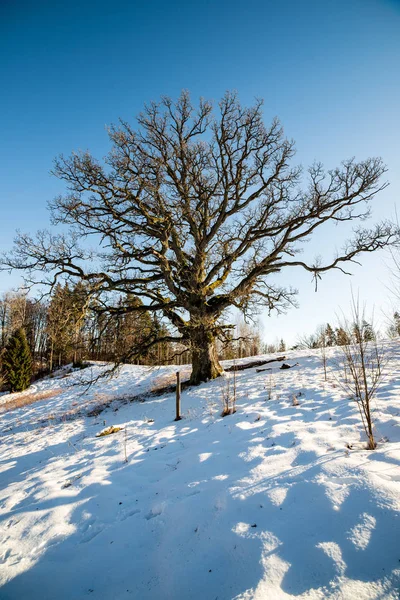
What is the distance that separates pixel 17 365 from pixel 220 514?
25.7 m

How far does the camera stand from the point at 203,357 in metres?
10.8

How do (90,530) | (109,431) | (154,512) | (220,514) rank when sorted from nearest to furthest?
(220,514), (90,530), (154,512), (109,431)

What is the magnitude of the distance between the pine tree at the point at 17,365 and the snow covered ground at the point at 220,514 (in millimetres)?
20228

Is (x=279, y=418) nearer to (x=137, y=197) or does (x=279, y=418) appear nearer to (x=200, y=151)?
(x=137, y=197)

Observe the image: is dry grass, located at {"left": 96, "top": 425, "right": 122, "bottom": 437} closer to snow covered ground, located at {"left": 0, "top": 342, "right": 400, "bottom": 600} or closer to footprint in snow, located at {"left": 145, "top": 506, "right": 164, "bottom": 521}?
snow covered ground, located at {"left": 0, "top": 342, "right": 400, "bottom": 600}

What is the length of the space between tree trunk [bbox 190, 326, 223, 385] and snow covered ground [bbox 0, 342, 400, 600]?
5.09 metres

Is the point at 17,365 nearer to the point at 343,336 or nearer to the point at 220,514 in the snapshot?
the point at 220,514

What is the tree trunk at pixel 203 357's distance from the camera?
34.6 feet

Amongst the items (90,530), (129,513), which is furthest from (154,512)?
(90,530)

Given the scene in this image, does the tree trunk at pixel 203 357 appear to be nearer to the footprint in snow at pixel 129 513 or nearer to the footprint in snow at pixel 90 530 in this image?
the footprint in snow at pixel 129 513

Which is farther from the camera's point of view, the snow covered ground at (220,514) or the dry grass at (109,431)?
the dry grass at (109,431)

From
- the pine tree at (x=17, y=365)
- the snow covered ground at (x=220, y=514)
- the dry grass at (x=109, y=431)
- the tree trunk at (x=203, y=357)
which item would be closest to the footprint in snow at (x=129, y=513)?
the snow covered ground at (x=220, y=514)

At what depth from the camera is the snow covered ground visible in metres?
1.92

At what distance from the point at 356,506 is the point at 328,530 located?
0.36 m
